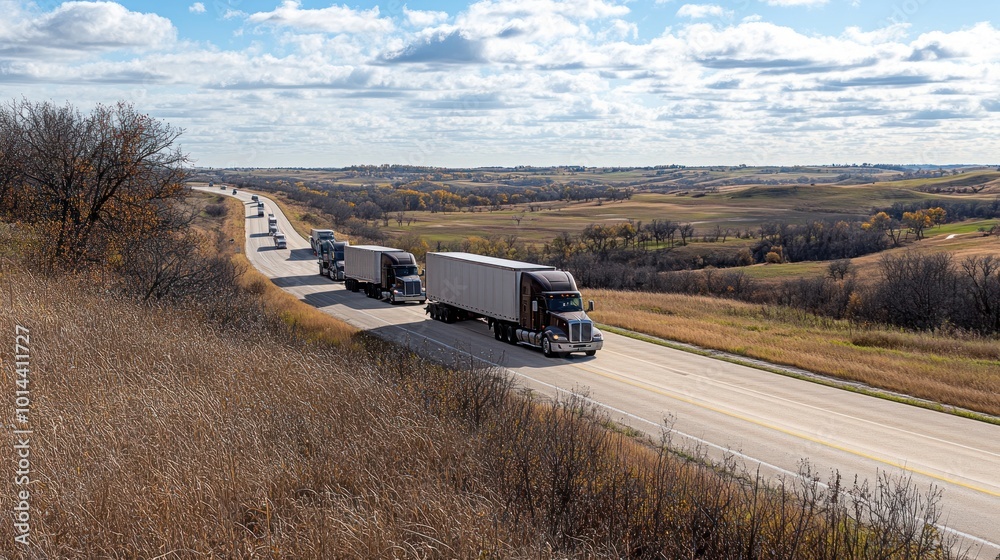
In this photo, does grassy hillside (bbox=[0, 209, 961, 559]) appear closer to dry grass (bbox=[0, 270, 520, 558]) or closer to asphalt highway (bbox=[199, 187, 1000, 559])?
dry grass (bbox=[0, 270, 520, 558])

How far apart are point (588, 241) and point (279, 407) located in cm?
9806

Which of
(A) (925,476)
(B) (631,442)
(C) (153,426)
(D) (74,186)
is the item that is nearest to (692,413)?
(B) (631,442)

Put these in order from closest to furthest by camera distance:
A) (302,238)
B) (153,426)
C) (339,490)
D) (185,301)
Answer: (339,490)
(153,426)
(185,301)
(302,238)

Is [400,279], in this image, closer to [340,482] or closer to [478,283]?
[478,283]

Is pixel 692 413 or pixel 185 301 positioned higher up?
pixel 185 301

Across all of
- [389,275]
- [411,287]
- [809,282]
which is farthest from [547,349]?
[809,282]

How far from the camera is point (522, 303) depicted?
96.4 feet

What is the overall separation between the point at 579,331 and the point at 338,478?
62.7 ft

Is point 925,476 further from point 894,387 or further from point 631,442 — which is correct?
point 894,387

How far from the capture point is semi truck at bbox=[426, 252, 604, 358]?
27.3 m

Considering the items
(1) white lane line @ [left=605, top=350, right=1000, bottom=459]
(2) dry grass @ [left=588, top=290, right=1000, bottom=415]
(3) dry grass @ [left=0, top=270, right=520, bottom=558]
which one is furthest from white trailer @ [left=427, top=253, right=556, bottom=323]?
(3) dry grass @ [left=0, top=270, right=520, bottom=558]

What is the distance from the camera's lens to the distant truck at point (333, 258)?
5409cm

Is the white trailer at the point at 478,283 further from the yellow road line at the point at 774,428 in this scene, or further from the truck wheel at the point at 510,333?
the yellow road line at the point at 774,428

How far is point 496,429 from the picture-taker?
1115 cm
